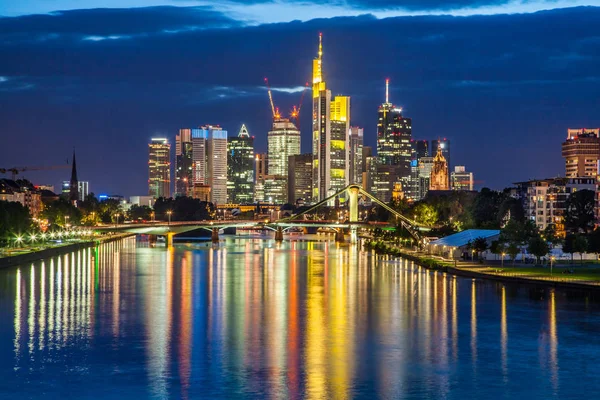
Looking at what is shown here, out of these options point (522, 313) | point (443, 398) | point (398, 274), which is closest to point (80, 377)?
point (443, 398)

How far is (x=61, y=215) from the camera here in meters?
150

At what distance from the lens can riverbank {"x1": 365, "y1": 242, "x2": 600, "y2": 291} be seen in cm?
5953

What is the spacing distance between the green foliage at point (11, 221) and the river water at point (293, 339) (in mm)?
30874

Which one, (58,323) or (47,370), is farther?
(58,323)

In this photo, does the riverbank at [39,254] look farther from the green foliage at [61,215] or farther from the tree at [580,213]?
the tree at [580,213]

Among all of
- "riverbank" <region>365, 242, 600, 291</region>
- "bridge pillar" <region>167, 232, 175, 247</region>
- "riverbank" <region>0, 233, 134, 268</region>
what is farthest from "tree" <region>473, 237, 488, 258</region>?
"bridge pillar" <region>167, 232, 175, 247</region>

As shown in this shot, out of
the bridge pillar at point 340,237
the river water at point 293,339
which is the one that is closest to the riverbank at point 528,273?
the river water at point 293,339

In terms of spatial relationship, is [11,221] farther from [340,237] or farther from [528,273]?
[340,237]

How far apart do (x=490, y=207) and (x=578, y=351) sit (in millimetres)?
91136

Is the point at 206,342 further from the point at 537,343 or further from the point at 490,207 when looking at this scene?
the point at 490,207

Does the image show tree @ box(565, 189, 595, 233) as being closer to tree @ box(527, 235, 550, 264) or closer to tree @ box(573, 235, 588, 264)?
tree @ box(573, 235, 588, 264)

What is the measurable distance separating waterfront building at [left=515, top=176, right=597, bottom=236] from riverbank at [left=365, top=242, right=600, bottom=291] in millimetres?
→ 62084

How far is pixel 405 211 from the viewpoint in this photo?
161 m

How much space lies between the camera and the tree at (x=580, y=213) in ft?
402
